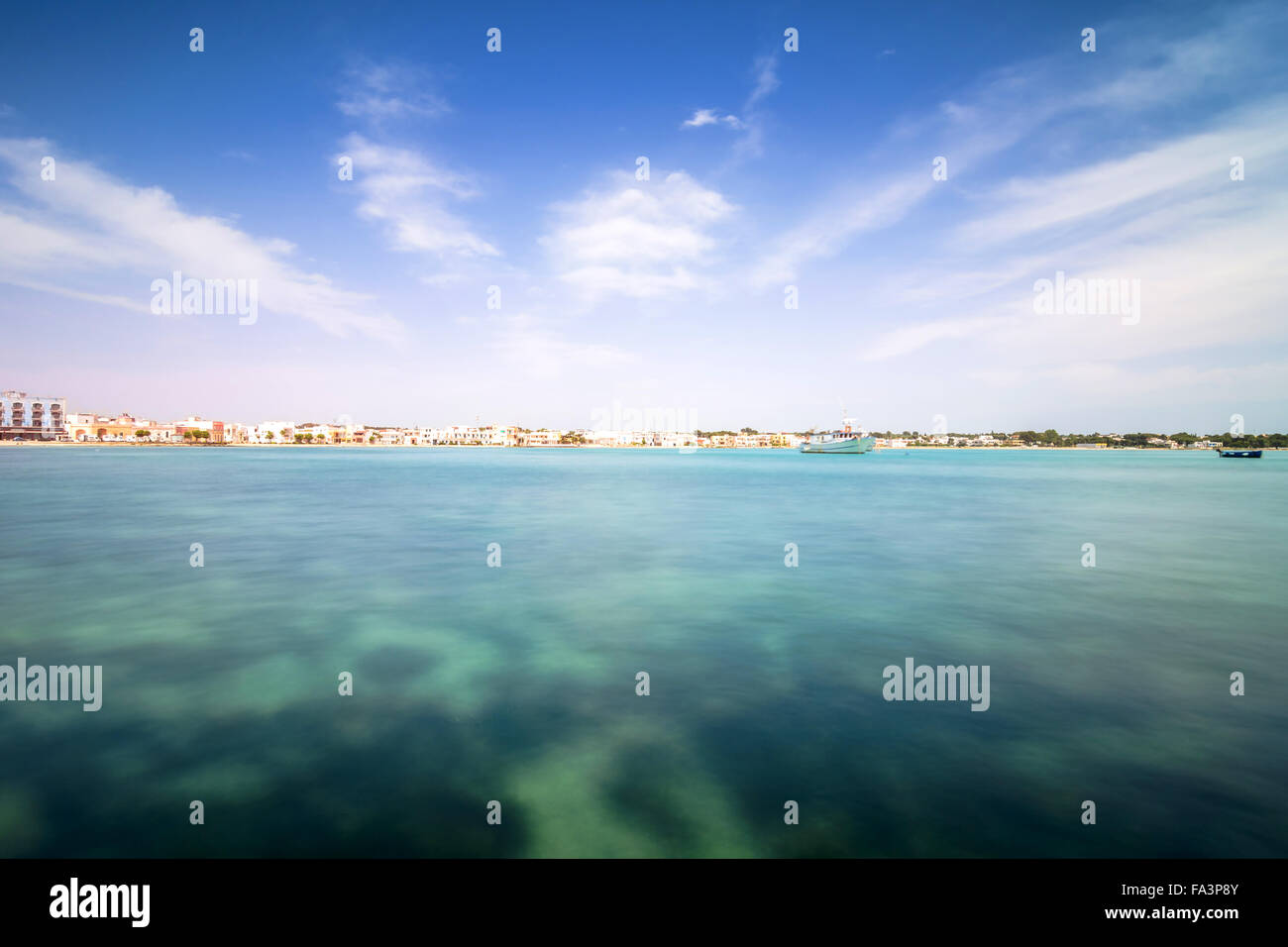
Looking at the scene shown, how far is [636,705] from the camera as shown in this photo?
972 cm

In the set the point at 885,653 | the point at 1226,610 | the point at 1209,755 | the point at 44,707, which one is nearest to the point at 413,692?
the point at 44,707

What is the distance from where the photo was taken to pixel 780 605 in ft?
53.0

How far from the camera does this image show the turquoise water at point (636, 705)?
21.0 ft

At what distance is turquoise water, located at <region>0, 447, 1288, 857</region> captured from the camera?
640 centimetres

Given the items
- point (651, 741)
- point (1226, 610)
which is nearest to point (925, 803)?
point (651, 741)

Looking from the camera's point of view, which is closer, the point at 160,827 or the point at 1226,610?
the point at 160,827

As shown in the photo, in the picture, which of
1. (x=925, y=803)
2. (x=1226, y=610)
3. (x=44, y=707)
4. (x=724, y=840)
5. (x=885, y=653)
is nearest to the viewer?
(x=724, y=840)

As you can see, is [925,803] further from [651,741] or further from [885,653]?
[885,653]

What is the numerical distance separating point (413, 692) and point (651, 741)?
4291 millimetres
